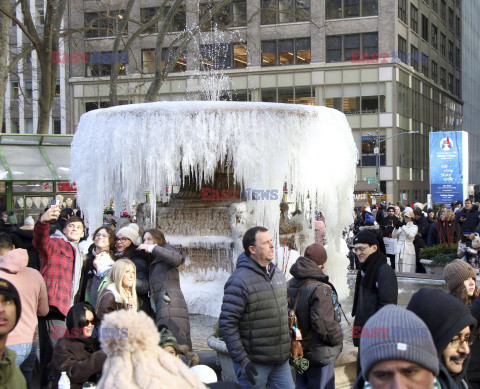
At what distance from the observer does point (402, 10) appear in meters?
48.4

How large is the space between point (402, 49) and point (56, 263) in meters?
45.6

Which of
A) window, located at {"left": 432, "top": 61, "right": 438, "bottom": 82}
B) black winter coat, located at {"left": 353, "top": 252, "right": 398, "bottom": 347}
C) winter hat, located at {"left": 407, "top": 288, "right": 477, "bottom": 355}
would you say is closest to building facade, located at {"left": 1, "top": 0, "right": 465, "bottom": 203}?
window, located at {"left": 432, "top": 61, "right": 438, "bottom": 82}

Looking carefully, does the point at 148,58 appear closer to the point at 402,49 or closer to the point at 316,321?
the point at 402,49

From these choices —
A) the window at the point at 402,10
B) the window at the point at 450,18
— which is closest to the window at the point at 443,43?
the window at the point at 450,18

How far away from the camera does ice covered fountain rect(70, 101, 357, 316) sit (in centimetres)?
866

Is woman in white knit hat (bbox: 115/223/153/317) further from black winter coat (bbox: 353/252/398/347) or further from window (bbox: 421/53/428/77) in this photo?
window (bbox: 421/53/428/77)

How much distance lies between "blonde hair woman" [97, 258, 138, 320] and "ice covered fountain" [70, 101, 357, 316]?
3.70 meters

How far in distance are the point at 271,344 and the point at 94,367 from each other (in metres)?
1.37

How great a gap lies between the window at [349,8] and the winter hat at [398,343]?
46.6m

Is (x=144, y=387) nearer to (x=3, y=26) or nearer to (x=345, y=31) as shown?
(x=3, y=26)

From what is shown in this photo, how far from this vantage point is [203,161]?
8828 millimetres

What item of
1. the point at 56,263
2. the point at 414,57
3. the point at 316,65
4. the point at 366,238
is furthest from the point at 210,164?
the point at 414,57

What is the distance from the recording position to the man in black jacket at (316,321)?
4.97m

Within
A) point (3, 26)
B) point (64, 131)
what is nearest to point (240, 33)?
point (64, 131)
